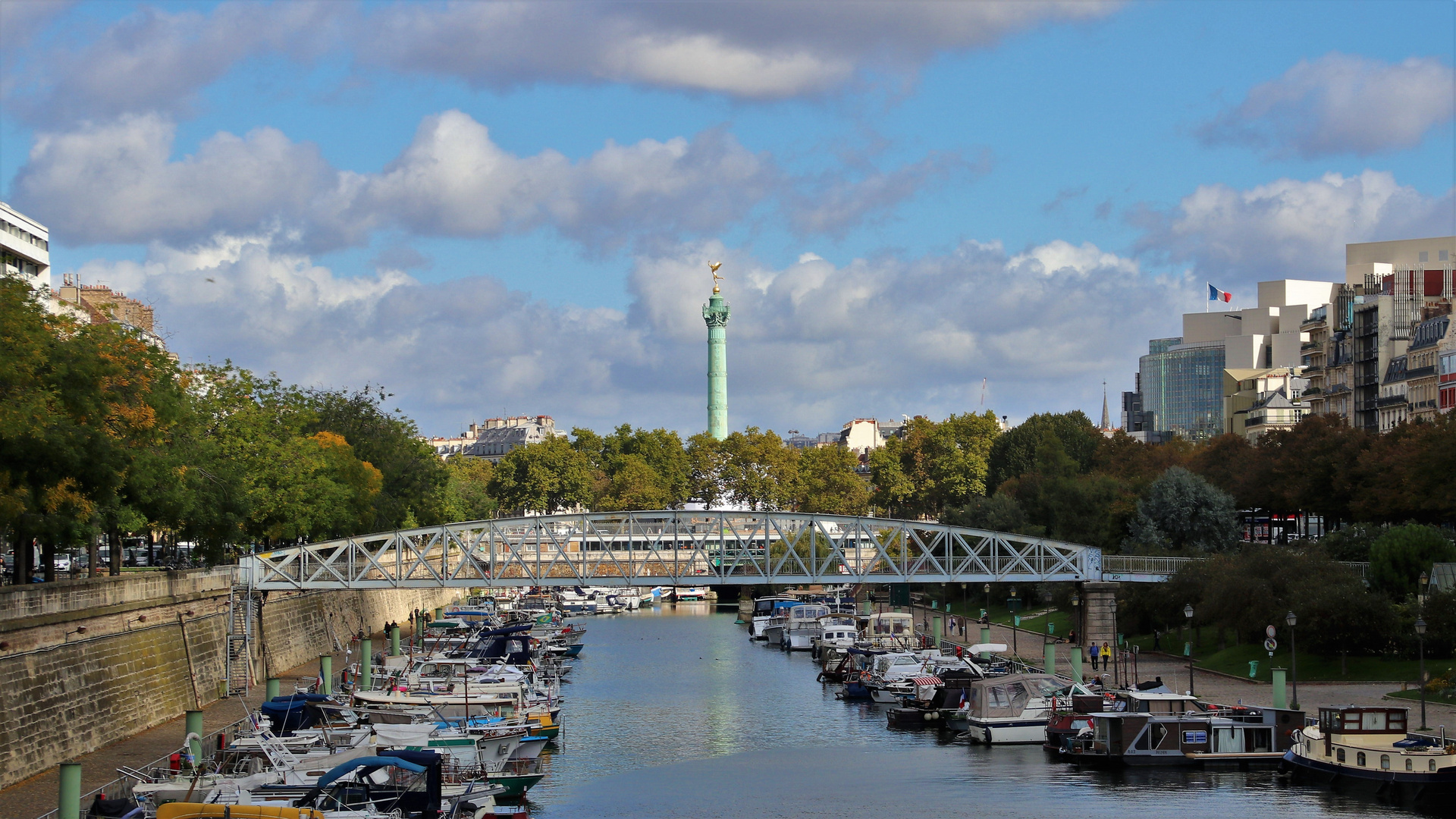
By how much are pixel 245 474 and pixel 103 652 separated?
2525 centimetres

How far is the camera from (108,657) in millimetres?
52531

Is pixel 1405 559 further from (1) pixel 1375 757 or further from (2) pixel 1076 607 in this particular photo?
(1) pixel 1375 757

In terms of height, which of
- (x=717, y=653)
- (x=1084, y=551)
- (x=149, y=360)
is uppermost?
(x=149, y=360)

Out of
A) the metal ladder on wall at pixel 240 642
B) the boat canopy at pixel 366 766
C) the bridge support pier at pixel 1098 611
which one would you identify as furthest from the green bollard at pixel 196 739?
the bridge support pier at pixel 1098 611

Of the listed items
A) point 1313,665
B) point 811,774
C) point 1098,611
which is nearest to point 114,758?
point 811,774

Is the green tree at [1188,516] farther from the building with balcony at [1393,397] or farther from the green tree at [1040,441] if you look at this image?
the green tree at [1040,441]

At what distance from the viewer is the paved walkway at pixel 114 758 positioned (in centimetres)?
3997

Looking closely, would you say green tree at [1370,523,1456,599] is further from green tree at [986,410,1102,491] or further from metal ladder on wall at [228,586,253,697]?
green tree at [986,410,1102,491]

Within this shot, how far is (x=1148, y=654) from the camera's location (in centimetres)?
8006

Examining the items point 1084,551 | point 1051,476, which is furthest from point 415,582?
point 1051,476

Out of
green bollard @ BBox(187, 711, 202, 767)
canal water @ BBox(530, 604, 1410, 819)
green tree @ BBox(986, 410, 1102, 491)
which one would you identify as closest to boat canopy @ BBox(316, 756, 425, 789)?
green bollard @ BBox(187, 711, 202, 767)

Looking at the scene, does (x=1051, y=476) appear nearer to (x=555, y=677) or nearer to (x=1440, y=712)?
(x=555, y=677)

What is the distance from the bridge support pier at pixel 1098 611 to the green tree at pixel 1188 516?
12.2 metres

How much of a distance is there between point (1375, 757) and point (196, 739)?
31705 millimetres
